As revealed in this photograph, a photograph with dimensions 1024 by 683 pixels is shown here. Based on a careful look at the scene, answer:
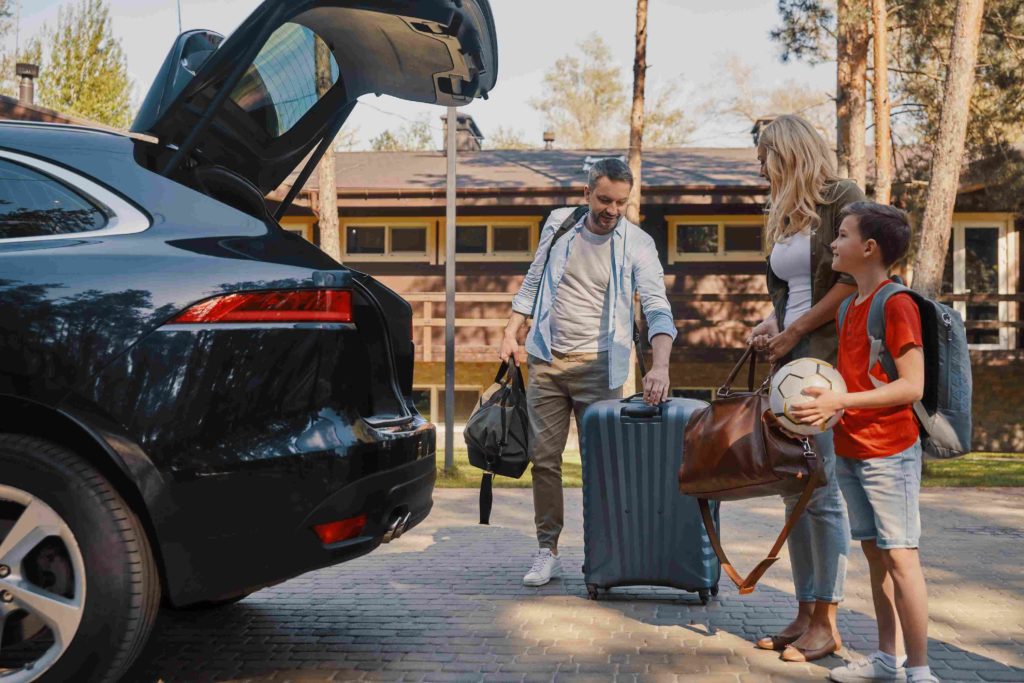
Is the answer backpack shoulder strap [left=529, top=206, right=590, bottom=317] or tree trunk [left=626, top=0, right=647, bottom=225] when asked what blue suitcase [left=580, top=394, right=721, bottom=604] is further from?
tree trunk [left=626, top=0, right=647, bottom=225]

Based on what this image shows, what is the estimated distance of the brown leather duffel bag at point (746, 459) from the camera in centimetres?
373

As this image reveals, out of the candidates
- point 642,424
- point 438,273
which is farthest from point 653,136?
point 642,424

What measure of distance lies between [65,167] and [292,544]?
1.43 meters

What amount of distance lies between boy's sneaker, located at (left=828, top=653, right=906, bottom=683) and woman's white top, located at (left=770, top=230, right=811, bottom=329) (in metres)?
1.30

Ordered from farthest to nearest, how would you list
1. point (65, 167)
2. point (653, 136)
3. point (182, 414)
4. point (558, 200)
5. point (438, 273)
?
point (653, 136) < point (438, 273) < point (558, 200) < point (65, 167) < point (182, 414)

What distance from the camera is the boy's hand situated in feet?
11.3

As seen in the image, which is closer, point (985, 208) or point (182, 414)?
point (182, 414)

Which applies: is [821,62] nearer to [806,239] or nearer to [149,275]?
[806,239]

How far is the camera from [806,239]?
4242 mm

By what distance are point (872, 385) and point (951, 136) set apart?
9940 mm

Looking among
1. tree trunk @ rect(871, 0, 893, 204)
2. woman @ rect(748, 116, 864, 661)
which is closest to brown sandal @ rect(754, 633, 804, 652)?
woman @ rect(748, 116, 864, 661)

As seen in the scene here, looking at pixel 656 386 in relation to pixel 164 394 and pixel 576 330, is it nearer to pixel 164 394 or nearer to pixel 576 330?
pixel 576 330

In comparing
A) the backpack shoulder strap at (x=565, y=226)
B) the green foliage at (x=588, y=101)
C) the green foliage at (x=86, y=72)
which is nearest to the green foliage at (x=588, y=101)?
the green foliage at (x=588, y=101)

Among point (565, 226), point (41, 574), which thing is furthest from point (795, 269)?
point (41, 574)
